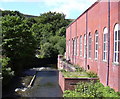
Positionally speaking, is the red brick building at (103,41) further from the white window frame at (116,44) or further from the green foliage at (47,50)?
the green foliage at (47,50)

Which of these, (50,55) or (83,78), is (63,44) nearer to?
(50,55)

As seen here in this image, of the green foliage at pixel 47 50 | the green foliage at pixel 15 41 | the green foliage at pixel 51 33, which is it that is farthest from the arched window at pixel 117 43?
the green foliage at pixel 47 50

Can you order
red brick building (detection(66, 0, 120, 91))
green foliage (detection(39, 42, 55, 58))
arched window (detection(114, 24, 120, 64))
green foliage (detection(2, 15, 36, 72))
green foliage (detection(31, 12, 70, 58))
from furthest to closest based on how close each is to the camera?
green foliage (detection(31, 12, 70, 58))
green foliage (detection(39, 42, 55, 58))
green foliage (detection(2, 15, 36, 72))
red brick building (detection(66, 0, 120, 91))
arched window (detection(114, 24, 120, 64))

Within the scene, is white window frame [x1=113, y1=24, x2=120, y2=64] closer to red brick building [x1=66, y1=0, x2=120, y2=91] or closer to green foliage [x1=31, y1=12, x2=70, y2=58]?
red brick building [x1=66, y1=0, x2=120, y2=91]

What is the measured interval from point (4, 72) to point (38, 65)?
2522cm

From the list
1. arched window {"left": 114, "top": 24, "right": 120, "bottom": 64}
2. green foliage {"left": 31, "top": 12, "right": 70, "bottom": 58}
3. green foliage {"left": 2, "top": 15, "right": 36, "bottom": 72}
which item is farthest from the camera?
green foliage {"left": 31, "top": 12, "right": 70, "bottom": 58}

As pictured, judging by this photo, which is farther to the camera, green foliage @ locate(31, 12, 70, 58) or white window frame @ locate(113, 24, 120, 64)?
green foliage @ locate(31, 12, 70, 58)

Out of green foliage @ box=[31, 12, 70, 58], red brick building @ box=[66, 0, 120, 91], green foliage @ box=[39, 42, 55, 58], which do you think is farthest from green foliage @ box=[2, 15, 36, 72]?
green foliage @ box=[31, 12, 70, 58]

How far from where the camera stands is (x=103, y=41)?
51.2ft

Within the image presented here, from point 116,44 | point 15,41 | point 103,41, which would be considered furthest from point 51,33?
point 116,44

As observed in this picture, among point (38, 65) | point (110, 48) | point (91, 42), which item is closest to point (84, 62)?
point (91, 42)

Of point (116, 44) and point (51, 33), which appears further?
point (51, 33)

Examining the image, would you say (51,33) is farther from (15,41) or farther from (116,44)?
(116,44)

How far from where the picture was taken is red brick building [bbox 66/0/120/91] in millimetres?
12766
